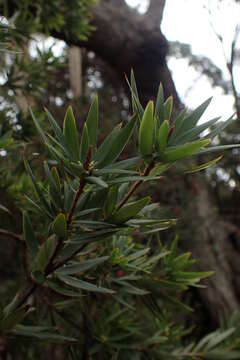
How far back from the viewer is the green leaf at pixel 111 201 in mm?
508

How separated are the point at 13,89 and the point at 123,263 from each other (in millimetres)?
581

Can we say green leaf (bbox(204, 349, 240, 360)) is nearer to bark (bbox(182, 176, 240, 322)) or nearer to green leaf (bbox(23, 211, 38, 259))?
green leaf (bbox(23, 211, 38, 259))

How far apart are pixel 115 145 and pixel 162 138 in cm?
6

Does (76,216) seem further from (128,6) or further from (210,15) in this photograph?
(128,6)

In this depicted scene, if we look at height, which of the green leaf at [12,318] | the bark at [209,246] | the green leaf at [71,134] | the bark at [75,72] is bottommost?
the bark at [209,246]

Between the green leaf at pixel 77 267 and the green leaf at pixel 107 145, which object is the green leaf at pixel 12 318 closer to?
the green leaf at pixel 77 267

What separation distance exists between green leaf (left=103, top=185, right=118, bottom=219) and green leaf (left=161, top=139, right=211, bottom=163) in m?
0.08

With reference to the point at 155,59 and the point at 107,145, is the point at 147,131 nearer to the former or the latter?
the point at 107,145

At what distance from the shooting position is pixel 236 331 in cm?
112

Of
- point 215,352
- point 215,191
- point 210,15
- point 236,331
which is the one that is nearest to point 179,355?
point 215,352

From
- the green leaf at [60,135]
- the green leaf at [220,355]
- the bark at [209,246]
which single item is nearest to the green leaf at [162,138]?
the green leaf at [60,135]

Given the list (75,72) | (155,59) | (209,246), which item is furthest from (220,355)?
(75,72)

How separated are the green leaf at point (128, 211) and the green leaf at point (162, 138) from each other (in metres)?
0.06

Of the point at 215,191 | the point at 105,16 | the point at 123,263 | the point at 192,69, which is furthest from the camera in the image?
the point at 215,191
